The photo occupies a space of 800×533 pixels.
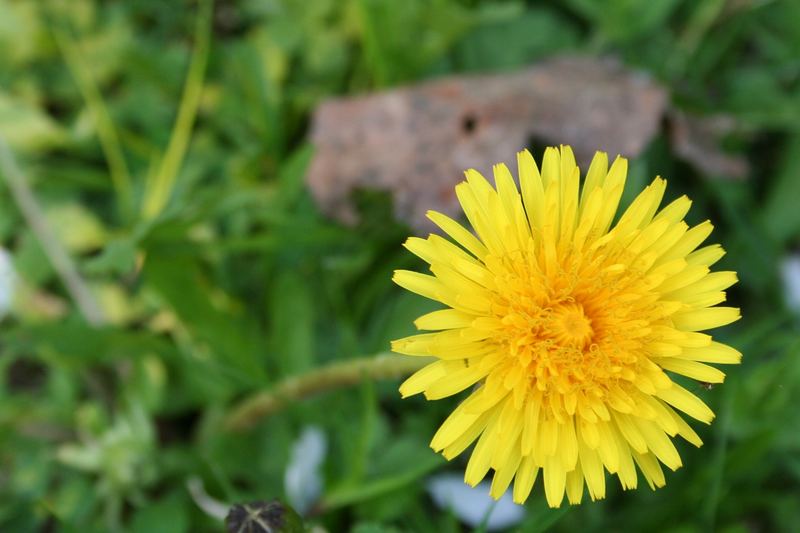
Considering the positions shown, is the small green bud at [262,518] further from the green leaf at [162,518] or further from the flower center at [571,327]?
the green leaf at [162,518]

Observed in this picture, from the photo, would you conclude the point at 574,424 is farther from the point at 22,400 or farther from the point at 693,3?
the point at 693,3

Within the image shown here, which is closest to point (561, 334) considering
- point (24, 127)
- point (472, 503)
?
point (472, 503)

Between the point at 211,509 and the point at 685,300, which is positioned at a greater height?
the point at 685,300

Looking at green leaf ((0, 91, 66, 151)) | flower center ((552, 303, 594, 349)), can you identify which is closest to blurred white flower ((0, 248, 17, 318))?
green leaf ((0, 91, 66, 151))

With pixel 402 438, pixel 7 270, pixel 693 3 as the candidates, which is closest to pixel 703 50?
pixel 693 3

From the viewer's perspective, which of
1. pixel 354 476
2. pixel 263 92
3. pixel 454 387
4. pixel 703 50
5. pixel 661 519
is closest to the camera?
pixel 454 387

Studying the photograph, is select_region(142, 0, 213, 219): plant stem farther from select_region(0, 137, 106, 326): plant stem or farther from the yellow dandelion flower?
the yellow dandelion flower

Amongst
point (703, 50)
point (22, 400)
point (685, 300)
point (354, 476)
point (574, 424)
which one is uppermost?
point (703, 50)
